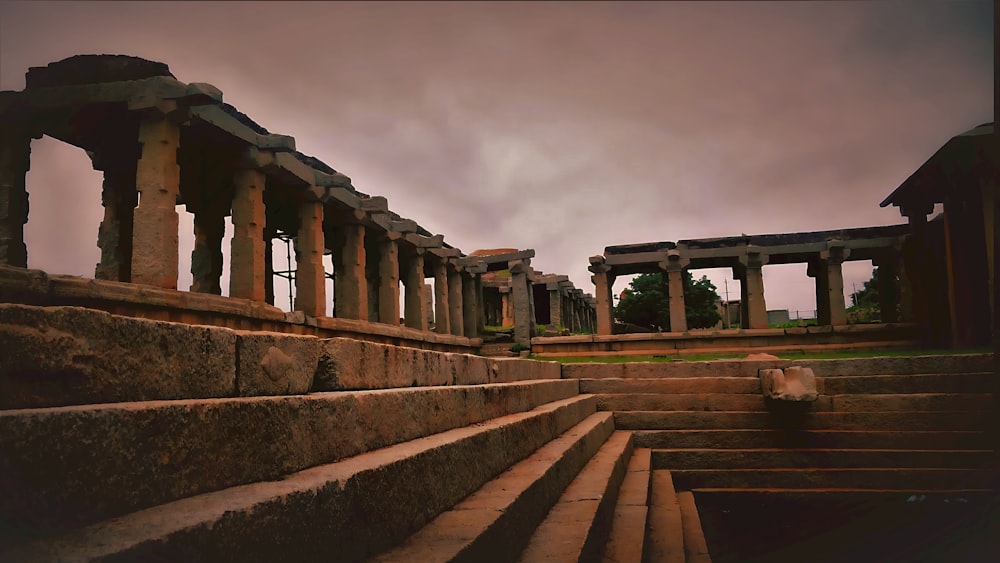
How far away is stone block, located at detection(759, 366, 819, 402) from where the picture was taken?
377 inches

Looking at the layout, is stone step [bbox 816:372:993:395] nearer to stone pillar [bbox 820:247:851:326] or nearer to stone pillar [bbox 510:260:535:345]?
stone pillar [bbox 820:247:851:326]

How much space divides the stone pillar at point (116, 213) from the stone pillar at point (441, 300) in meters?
11.3

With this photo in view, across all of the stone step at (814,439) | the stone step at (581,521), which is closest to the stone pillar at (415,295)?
the stone step at (814,439)

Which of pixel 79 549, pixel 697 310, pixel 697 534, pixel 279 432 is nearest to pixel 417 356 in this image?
pixel 279 432

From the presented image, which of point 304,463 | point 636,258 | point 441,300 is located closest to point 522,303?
point 441,300

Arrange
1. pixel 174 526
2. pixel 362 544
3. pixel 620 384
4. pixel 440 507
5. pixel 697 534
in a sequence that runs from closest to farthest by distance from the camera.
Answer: pixel 174 526, pixel 362 544, pixel 440 507, pixel 697 534, pixel 620 384

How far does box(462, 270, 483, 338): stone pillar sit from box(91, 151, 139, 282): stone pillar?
570 inches

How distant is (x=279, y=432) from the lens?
8.47 feet

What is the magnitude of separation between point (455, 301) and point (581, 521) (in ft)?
73.2

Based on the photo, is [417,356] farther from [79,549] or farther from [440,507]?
[79,549]

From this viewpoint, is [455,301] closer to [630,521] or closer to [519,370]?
[519,370]

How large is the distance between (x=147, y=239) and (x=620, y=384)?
341 inches

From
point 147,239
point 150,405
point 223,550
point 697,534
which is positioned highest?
point 147,239

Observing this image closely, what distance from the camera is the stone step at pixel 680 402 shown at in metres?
10.7
